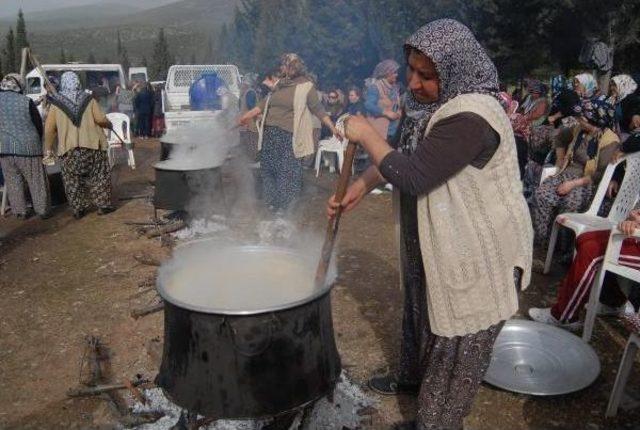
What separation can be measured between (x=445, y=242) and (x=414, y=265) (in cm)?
42

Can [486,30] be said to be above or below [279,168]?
above

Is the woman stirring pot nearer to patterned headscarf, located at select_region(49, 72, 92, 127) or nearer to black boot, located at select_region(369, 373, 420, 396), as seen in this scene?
black boot, located at select_region(369, 373, 420, 396)

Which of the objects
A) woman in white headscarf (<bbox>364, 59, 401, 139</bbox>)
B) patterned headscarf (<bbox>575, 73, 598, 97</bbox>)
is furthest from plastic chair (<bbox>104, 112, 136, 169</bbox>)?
patterned headscarf (<bbox>575, 73, 598, 97</bbox>)

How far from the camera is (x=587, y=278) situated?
383 centimetres

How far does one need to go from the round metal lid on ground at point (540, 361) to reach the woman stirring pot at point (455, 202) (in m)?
0.93

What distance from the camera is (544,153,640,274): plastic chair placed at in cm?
434

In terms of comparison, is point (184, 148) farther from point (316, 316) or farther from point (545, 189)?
point (316, 316)

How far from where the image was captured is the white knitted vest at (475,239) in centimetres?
206

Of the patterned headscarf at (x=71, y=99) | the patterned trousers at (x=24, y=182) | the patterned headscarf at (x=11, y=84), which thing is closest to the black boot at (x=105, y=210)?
the patterned trousers at (x=24, y=182)

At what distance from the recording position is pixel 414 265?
2.50m

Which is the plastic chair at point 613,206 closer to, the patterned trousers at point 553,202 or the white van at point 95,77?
the patterned trousers at point 553,202

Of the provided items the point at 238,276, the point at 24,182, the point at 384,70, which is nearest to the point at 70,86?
the point at 24,182

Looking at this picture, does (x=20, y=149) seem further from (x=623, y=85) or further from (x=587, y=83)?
(x=587, y=83)

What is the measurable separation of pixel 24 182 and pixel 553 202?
6.95m
